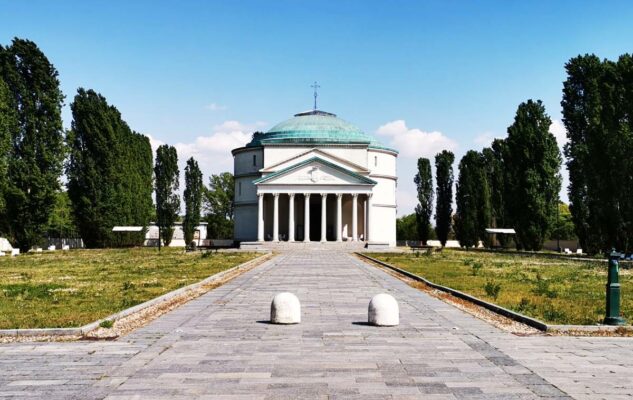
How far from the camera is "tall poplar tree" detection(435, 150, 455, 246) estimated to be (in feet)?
296

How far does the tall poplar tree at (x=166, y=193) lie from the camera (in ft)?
268

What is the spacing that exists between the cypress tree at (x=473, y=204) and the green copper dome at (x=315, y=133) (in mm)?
11991

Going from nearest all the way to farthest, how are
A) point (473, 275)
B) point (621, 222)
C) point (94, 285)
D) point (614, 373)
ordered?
point (614, 373)
point (94, 285)
point (473, 275)
point (621, 222)

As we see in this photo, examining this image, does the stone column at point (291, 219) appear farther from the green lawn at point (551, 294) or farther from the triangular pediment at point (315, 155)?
the green lawn at point (551, 294)

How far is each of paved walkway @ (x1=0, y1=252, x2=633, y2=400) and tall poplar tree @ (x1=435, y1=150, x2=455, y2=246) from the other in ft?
250

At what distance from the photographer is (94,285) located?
24281 mm

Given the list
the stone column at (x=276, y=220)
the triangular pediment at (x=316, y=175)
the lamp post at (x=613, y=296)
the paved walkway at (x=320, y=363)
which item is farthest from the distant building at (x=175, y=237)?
the lamp post at (x=613, y=296)

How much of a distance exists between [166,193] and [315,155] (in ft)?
62.7

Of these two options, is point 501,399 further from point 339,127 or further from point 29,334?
point 339,127

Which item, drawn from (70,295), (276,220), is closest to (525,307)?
(70,295)

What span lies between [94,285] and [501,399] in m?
19.4

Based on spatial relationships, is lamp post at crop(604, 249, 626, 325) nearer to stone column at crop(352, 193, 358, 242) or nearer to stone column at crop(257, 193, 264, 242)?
stone column at crop(352, 193, 358, 242)

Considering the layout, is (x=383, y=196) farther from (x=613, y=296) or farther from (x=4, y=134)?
(x=613, y=296)

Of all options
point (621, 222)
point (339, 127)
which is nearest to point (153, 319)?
point (621, 222)
